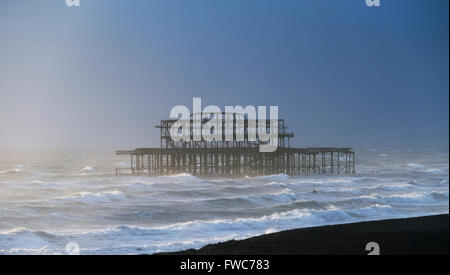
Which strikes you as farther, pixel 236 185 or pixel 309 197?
pixel 236 185

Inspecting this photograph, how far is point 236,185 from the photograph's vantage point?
28625 mm

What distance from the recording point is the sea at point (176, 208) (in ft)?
48.6

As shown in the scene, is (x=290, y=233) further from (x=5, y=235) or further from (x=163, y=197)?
(x=163, y=197)

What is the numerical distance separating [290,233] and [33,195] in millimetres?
14796

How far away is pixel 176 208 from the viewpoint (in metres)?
21.1
